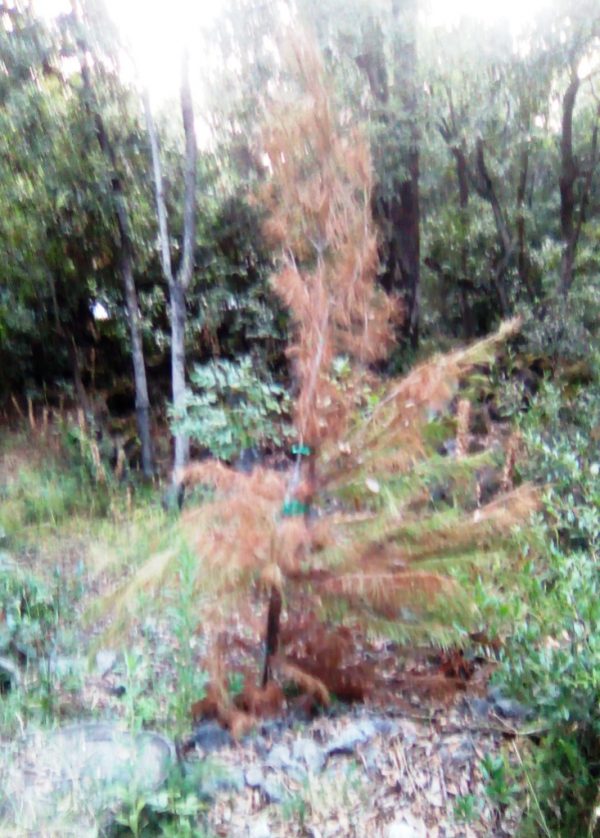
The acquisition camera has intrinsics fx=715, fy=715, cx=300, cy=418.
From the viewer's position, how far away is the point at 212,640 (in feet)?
8.13

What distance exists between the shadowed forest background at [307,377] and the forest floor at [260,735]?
0.02 m

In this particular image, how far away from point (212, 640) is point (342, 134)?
183 centimetres

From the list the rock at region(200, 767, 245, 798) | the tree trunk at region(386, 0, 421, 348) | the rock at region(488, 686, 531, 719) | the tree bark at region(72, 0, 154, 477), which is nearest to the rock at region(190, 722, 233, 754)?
the rock at region(200, 767, 245, 798)

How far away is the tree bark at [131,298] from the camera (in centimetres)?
527

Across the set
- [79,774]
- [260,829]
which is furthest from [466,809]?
[79,774]

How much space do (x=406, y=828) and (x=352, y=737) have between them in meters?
0.39

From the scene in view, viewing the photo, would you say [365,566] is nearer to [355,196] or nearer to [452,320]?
[355,196]

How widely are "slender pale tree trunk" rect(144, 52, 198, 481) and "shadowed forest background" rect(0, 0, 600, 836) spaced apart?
2 centimetres

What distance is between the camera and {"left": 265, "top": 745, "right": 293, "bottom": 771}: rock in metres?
2.34

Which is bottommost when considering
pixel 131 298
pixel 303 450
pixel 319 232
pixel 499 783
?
pixel 499 783

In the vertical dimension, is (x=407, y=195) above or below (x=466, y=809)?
above

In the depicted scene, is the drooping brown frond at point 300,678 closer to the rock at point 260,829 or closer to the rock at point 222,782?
the rock at point 222,782

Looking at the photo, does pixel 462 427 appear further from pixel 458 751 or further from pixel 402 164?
pixel 402 164

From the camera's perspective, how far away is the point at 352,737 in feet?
8.04
